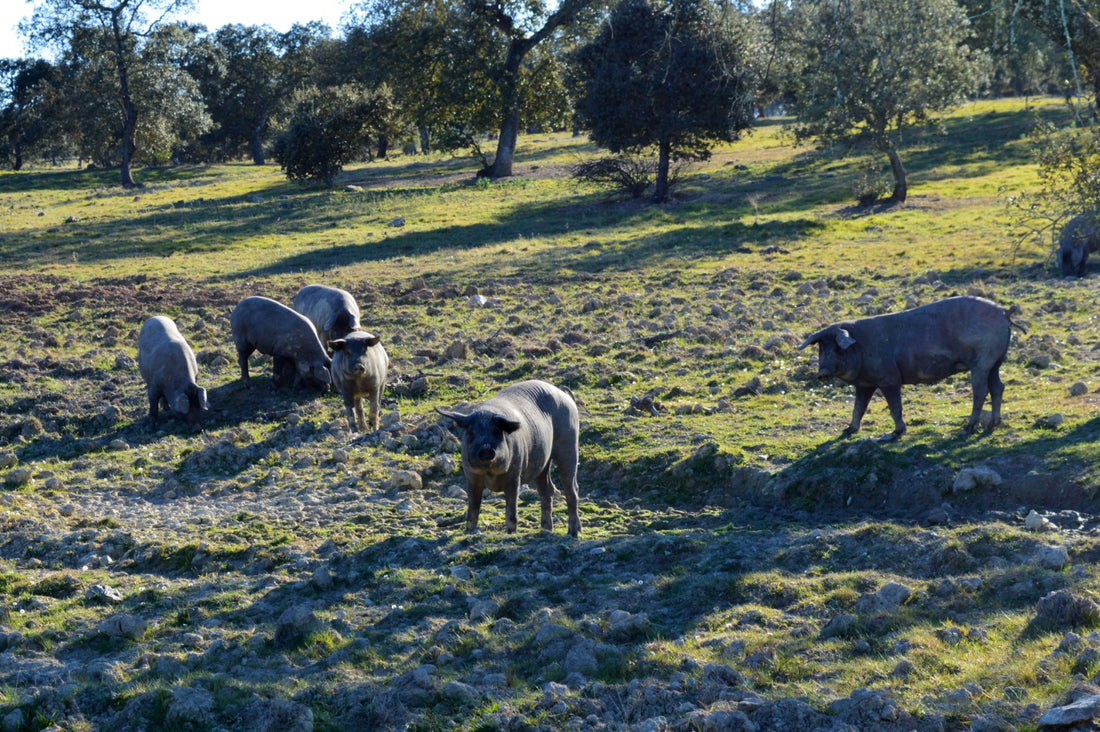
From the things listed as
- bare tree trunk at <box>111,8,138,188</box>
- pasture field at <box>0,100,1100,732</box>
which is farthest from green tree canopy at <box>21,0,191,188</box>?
pasture field at <box>0,100,1100,732</box>

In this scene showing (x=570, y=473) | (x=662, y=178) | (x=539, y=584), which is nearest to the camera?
(x=539, y=584)

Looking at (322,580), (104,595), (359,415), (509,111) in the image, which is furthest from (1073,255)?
(509,111)

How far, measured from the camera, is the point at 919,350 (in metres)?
11.8

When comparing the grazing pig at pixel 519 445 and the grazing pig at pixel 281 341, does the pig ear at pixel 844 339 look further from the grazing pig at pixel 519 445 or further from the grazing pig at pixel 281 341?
the grazing pig at pixel 281 341

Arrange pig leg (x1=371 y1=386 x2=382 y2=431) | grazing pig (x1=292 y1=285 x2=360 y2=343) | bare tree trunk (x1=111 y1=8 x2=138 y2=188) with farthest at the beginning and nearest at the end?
bare tree trunk (x1=111 y1=8 x2=138 y2=188)
grazing pig (x1=292 y1=285 x2=360 y2=343)
pig leg (x1=371 y1=386 x2=382 y2=431)

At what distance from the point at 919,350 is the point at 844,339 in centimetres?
86

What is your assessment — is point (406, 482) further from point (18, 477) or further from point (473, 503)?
→ point (18, 477)

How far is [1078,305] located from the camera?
18594 mm

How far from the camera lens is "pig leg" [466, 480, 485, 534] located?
9.80 meters

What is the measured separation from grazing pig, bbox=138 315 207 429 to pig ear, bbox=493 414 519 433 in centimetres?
704

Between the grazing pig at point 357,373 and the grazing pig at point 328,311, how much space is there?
2.35 metres

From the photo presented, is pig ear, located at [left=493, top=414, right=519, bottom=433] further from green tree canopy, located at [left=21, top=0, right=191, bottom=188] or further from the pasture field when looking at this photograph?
green tree canopy, located at [left=21, top=0, right=191, bottom=188]

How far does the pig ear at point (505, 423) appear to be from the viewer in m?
9.19

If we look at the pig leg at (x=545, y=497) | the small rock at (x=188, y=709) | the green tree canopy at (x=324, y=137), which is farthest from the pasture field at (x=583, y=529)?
the green tree canopy at (x=324, y=137)
